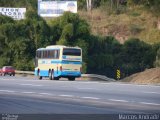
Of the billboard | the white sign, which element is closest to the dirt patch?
the billboard

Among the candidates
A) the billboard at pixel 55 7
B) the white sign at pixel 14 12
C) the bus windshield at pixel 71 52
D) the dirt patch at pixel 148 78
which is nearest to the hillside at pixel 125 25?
the billboard at pixel 55 7

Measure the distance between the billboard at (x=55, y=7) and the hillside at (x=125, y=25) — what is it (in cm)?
392

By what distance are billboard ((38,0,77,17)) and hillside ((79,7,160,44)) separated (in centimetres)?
392

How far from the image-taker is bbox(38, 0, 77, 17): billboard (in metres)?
91.2

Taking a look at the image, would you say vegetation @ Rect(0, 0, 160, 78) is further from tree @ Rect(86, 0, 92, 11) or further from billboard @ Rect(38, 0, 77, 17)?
tree @ Rect(86, 0, 92, 11)

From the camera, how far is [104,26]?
307 ft

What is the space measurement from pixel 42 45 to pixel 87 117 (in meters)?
65.4

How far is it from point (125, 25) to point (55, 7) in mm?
10391

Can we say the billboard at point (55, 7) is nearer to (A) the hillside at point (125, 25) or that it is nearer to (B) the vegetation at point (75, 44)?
(A) the hillside at point (125, 25)

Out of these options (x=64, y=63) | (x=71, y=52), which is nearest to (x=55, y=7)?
(x=71, y=52)

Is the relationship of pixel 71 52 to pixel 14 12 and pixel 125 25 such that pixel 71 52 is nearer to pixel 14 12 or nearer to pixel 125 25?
pixel 125 25

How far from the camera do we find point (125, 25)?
9269cm

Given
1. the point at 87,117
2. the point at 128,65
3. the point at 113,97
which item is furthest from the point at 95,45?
the point at 87,117

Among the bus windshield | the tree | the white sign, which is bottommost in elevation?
the bus windshield
